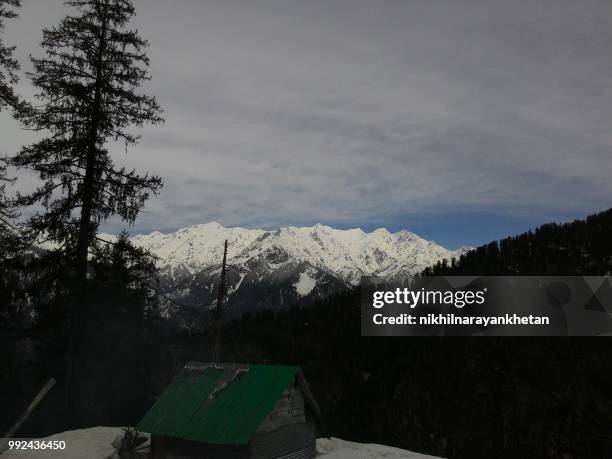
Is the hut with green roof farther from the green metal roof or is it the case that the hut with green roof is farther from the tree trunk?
the tree trunk

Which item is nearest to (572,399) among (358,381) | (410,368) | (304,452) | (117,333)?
(410,368)

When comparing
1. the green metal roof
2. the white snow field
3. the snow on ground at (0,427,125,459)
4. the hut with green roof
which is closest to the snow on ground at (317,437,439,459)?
the white snow field

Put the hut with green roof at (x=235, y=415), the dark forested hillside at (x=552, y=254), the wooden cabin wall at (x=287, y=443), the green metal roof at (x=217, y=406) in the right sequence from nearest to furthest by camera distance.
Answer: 1. the green metal roof at (x=217, y=406)
2. the hut with green roof at (x=235, y=415)
3. the wooden cabin wall at (x=287, y=443)
4. the dark forested hillside at (x=552, y=254)

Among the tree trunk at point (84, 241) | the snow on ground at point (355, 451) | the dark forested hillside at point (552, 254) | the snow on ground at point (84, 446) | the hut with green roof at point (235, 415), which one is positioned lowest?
the snow on ground at point (355, 451)

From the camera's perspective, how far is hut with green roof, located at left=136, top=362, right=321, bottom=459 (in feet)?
55.8

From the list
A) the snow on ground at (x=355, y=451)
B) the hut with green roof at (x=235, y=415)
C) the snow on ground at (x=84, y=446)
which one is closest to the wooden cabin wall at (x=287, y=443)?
the hut with green roof at (x=235, y=415)

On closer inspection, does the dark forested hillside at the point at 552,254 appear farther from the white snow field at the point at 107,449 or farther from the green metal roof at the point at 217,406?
the green metal roof at the point at 217,406

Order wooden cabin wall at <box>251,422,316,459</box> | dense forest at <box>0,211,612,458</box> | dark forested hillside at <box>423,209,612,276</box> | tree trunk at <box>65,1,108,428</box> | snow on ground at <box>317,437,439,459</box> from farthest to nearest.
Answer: dark forested hillside at <box>423,209,612,276</box> < dense forest at <box>0,211,612,458</box> < snow on ground at <box>317,437,439,459</box> < tree trunk at <box>65,1,108,428</box> < wooden cabin wall at <box>251,422,316,459</box>

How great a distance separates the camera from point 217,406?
18.1 meters

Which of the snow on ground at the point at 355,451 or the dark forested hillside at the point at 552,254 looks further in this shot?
the dark forested hillside at the point at 552,254

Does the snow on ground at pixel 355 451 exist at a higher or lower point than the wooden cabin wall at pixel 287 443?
lower

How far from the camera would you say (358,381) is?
6938 cm

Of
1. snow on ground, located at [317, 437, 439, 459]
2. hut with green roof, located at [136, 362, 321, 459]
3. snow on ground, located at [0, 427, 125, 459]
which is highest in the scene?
hut with green roof, located at [136, 362, 321, 459]

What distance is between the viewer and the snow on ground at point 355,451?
19.9 metres
